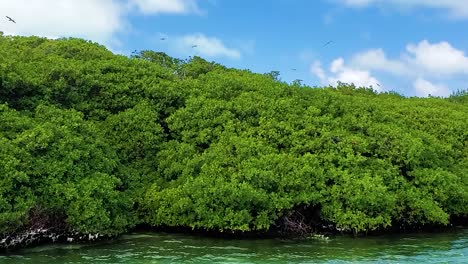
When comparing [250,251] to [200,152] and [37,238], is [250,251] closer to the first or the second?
[200,152]

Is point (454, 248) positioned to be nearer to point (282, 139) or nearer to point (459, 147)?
point (282, 139)

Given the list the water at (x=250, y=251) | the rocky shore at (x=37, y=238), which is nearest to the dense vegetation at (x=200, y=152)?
the rocky shore at (x=37, y=238)

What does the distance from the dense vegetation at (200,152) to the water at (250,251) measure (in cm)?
54

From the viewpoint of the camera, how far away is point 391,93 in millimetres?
31531

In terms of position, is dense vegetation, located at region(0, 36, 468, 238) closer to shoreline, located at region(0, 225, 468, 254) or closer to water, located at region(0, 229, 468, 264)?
shoreline, located at region(0, 225, 468, 254)

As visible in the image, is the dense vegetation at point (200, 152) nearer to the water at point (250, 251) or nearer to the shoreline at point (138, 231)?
the shoreline at point (138, 231)

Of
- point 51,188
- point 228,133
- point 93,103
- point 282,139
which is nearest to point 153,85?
point 93,103

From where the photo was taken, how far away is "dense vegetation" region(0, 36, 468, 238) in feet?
53.9

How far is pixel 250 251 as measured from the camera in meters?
15.6

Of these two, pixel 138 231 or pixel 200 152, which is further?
pixel 200 152

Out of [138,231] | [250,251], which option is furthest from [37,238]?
[250,251]

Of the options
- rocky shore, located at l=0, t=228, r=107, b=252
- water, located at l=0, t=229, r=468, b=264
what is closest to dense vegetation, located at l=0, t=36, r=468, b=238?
rocky shore, located at l=0, t=228, r=107, b=252

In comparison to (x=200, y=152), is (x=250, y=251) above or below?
below

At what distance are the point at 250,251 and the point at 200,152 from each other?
5.10 meters
